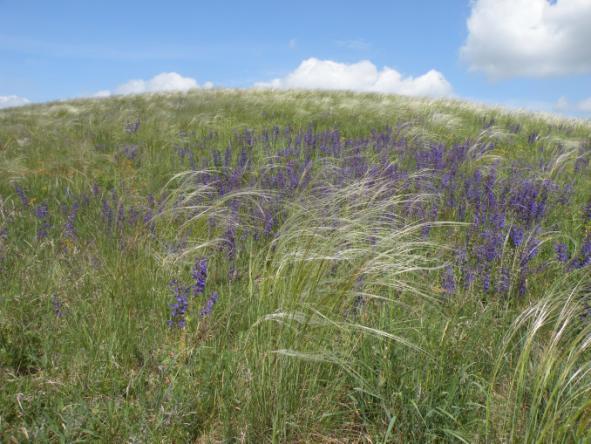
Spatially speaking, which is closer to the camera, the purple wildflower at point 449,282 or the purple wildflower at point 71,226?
the purple wildflower at point 449,282

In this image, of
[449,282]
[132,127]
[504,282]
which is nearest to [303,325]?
[449,282]

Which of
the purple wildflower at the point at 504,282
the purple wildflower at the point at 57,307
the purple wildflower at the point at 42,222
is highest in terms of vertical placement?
the purple wildflower at the point at 42,222

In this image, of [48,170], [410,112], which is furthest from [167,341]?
[410,112]

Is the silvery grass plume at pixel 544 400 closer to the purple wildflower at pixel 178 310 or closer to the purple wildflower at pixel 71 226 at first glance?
the purple wildflower at pixel 178 310

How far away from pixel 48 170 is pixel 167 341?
4461mm

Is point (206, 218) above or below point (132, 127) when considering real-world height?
below

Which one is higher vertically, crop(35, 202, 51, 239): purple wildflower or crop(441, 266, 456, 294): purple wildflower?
crop(35, 202, 51, 239): purple wildflower

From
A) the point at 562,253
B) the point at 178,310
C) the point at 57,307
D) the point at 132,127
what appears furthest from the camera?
the point at 132,127

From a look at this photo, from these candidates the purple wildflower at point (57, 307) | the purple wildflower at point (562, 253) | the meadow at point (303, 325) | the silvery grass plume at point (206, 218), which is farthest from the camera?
the silvery grass plume at point (206, 218)

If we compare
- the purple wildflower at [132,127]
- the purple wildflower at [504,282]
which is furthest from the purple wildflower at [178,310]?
the purple wildflower at [132,127]

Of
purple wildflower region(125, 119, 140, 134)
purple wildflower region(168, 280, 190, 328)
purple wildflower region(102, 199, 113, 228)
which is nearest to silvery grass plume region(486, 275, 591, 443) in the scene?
purple wildflower region(168, 280, 190, 328)

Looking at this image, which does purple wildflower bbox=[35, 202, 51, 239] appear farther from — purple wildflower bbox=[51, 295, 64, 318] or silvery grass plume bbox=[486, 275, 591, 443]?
silvery grass plume bbox=[486, 275, 591, 443]

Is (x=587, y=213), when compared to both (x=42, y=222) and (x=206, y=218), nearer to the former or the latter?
(x=206, y=218)

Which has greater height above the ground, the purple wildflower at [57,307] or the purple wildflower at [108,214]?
the purple wildflower at [108,214]
